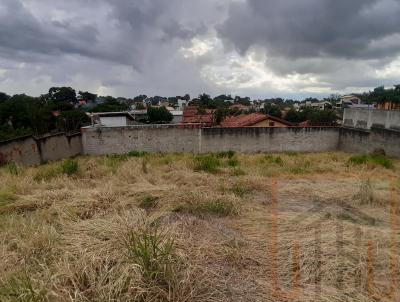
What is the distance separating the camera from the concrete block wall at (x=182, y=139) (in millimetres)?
16703

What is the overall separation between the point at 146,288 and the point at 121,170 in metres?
5.12

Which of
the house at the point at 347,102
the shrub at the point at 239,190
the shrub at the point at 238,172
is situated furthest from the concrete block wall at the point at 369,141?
the house at the point at 347,102

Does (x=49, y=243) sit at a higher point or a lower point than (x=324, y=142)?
higher

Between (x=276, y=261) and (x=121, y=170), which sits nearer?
(x=276, y=261)

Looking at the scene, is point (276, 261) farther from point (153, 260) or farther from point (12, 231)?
point (12, 231)

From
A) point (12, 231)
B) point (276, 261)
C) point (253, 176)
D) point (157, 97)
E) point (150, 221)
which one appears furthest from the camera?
point (157, 97)

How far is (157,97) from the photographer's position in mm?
125750

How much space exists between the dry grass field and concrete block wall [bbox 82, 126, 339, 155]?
460 inches

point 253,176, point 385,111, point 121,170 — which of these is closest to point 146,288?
point 253,176

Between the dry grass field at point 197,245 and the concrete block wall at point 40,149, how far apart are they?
7.15m

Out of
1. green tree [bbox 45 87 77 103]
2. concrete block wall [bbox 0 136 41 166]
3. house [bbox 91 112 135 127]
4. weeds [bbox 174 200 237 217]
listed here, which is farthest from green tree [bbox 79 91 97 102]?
weeds [bbox 174 200 237 217]

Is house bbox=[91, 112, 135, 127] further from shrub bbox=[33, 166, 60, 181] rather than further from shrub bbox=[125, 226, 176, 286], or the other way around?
shrub bbox=[125, 226, 176, 286]

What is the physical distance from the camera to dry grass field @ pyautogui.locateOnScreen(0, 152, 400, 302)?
2.17m

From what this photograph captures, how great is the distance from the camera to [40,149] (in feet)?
42.6
